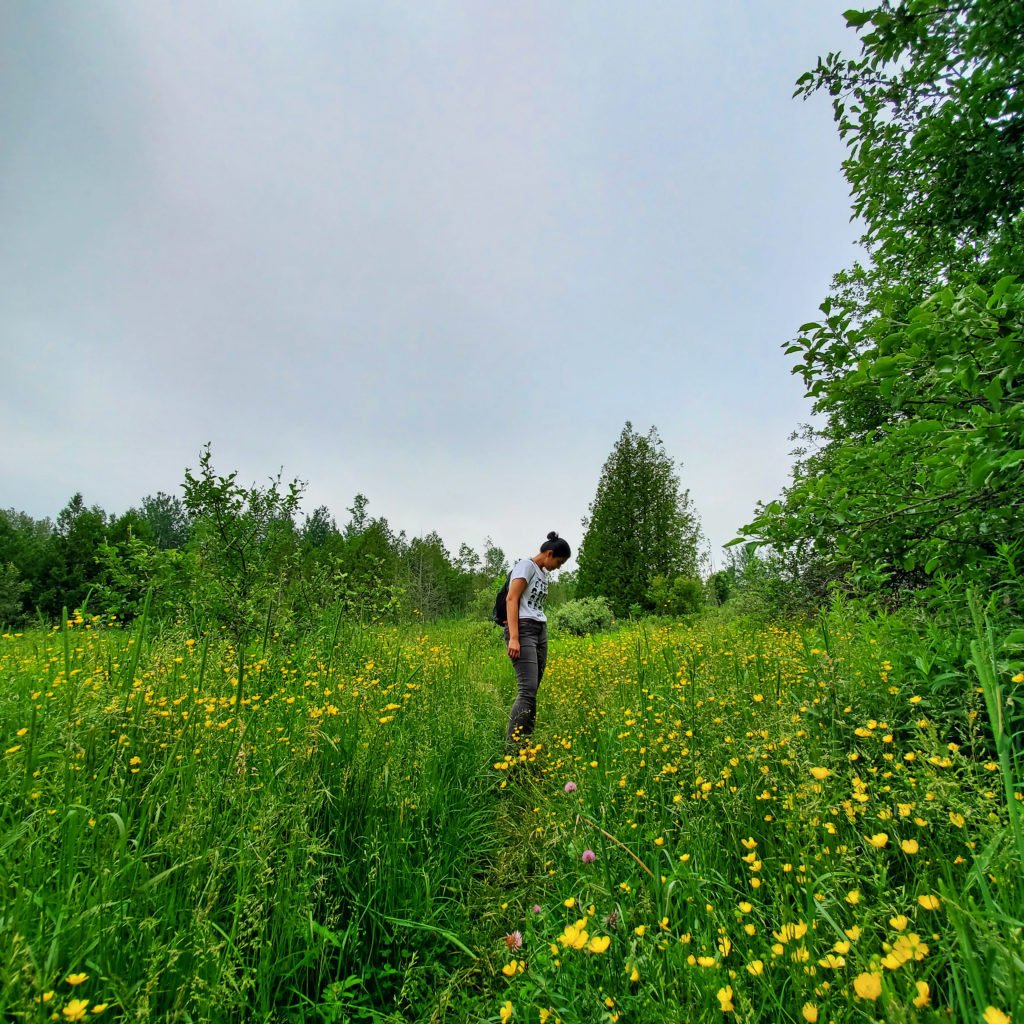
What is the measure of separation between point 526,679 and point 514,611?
22.8 inches

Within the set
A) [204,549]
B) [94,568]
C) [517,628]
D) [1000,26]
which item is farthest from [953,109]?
[94,568]

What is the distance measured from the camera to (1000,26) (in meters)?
2.12

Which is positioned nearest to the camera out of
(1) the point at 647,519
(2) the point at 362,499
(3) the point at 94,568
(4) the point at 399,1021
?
(4) the point at 399,1021

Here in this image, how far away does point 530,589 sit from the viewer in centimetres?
427

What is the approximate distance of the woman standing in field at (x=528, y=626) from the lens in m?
3.92

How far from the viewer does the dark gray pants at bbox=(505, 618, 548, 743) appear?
3.80 meters

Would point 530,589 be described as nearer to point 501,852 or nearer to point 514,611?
point 514,611

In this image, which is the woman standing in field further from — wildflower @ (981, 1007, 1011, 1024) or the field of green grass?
wildflower @ (981, 1007, 1011, 1024)

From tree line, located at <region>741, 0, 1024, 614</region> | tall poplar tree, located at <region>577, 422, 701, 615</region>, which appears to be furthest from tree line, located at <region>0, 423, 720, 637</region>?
tree line, located at <region>741, 0, 1024, 614</region>

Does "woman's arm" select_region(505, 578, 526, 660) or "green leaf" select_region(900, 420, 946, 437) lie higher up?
"green leaf" select_region(900, 420, 946, 437)

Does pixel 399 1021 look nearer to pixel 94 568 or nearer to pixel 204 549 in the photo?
pixel 204 549

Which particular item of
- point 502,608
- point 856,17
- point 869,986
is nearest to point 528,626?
point 502,608

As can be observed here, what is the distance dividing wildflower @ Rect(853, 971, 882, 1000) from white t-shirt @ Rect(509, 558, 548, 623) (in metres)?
3.19

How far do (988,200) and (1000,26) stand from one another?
851 millimetres
